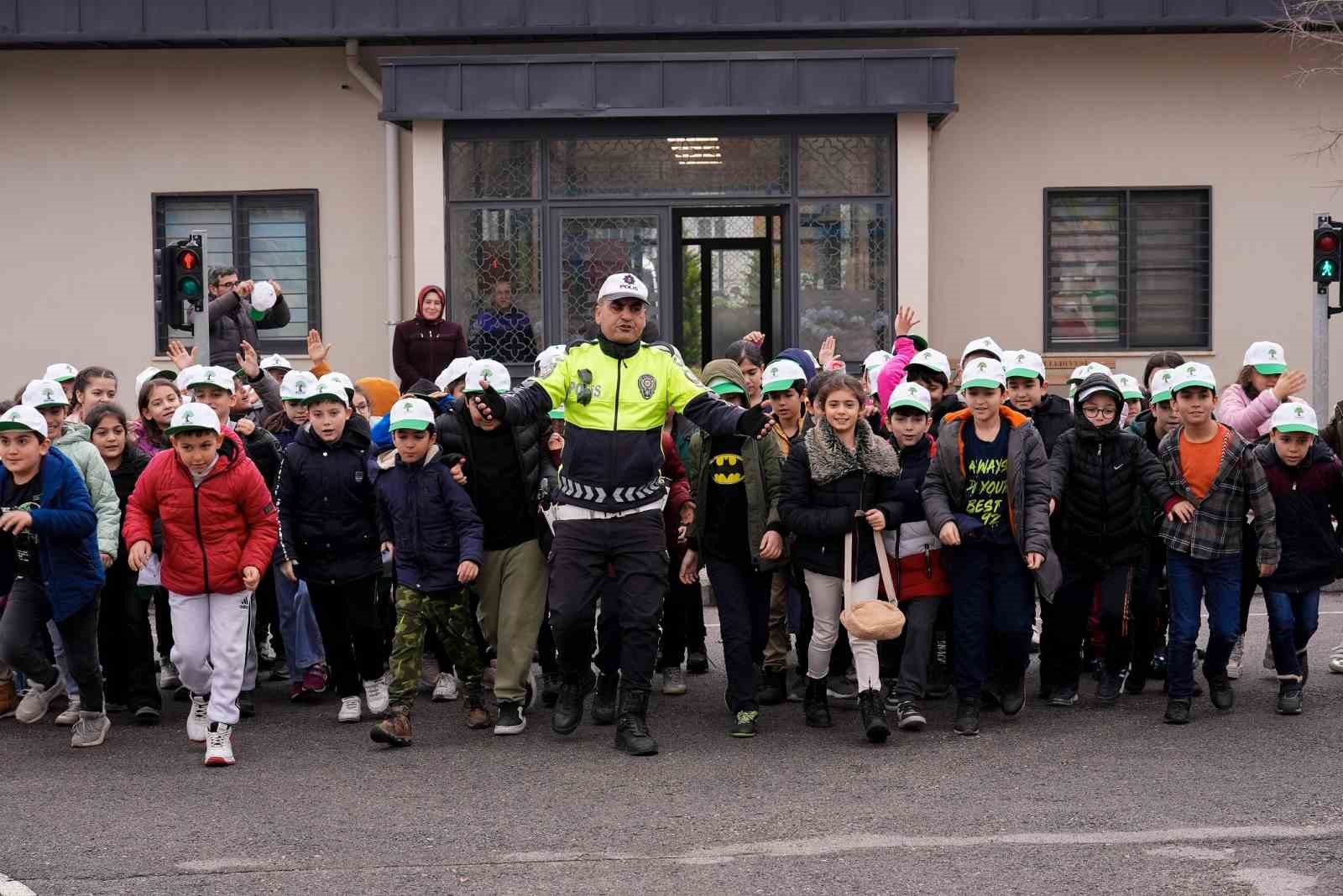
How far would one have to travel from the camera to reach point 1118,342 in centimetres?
1872

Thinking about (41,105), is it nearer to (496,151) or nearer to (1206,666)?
(496,151)

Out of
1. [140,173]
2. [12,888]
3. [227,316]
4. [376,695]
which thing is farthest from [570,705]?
[140,173]

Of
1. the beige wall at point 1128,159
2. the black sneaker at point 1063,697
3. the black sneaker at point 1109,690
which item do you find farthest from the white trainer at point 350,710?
the beige wall at point 1128,159

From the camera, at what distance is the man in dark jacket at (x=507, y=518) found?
8.77 metres

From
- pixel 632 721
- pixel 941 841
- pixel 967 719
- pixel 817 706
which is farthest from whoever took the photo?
pixel 817 706

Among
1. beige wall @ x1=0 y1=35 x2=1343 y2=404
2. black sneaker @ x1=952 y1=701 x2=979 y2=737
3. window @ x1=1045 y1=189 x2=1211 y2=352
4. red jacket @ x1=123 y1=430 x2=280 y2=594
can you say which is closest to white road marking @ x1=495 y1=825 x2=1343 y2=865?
black sneaker @ x1=952 y1=701 x2=979 y2=737

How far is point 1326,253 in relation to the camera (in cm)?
1528

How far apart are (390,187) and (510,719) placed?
10490 millimetres

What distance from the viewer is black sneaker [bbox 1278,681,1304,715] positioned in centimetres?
873

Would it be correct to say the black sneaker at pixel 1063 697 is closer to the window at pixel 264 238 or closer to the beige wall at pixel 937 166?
the beige wall at pixel 937 166

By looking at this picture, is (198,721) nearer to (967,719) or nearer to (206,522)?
(206,522)

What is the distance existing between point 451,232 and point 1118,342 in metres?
7.10

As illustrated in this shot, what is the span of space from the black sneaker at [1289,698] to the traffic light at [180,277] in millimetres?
7754

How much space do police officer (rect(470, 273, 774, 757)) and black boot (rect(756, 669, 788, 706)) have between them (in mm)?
1190
